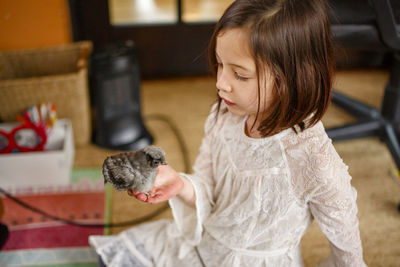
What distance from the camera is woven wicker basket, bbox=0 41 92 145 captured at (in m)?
1.41

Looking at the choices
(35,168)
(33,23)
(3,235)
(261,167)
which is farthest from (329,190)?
(33,23)

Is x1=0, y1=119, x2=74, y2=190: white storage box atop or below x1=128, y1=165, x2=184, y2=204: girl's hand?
below

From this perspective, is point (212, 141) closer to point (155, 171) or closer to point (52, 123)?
point (155, 171)

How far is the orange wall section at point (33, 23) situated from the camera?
5.34 ft

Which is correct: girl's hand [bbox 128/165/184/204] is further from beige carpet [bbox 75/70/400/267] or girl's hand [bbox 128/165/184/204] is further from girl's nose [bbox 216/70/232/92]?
beige carpet [bbox 75/70/400/267]

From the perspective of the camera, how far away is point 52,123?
1342mm

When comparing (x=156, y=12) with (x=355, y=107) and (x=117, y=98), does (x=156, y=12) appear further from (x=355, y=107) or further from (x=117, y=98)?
(x=355, y=107)

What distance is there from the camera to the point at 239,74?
620mm

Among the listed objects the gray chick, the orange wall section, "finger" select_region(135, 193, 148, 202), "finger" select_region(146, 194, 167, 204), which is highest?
the orange wall section

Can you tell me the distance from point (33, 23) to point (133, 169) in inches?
53.9

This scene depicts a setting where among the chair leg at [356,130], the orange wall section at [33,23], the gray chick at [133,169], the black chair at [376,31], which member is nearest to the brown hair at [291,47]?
the gray chick at [133,169]

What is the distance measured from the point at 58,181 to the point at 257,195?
2.71ft

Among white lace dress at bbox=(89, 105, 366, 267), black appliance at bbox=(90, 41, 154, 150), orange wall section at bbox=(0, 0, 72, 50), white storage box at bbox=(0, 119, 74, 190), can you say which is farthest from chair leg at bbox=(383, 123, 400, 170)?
orange wall section at bbox=(0, 0, 72, 50)

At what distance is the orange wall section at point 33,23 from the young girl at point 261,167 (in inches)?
46.0
